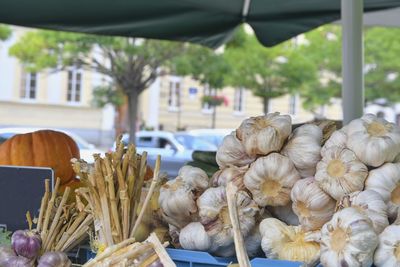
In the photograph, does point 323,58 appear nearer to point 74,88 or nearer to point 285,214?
point 74,88

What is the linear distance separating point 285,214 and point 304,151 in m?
0.28

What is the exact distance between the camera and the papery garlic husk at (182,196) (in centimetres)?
239

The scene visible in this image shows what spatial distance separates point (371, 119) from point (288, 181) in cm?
42

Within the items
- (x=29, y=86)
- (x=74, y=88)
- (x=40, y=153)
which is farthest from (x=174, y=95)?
(x=40, y=153)

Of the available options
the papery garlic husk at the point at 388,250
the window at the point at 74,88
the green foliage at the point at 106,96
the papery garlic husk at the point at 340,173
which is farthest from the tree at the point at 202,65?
the papery garlic husk at the point at 388,250

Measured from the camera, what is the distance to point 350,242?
1898mm

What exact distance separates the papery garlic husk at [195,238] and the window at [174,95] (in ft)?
97.5

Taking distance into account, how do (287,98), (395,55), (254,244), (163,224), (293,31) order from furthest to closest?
1. (287,98)
2. (395,55)
3. (293,31)
4. (163,224)
5. (254,244)

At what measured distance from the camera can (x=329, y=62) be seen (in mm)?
26422

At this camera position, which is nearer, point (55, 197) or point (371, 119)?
point (371, 119)

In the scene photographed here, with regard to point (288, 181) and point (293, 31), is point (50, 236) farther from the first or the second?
point (293, 31)

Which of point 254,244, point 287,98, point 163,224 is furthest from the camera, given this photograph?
point 287,98

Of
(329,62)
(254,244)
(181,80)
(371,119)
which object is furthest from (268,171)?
(181,80)

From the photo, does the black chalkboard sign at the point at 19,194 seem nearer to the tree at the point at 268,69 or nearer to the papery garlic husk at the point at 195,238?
the papery garlic husk at the point at 195,238
